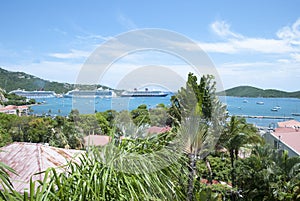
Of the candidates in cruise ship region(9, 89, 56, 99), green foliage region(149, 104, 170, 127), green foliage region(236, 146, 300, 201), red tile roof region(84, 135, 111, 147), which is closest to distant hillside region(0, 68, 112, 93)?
cruise ship region(9, 89, 56, 99)

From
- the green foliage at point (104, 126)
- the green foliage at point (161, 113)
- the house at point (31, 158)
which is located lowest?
the house at point (31, 158)

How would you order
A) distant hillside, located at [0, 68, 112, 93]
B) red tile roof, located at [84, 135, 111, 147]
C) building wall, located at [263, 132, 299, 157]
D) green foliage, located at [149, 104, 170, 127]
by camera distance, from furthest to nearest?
distant hillside, located at [0, 68, 112, 93], building wall, located at [263, 132, 299, 157], green foliage, located at [149, 104, 170, 127], red tile roof, located at [84, 135, 111, 147]

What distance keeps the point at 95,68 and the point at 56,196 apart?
2412 millimetres

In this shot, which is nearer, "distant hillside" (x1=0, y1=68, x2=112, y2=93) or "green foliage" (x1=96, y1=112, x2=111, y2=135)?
"green foliage" (x1=96, y1=112, x2=111, y2=135)

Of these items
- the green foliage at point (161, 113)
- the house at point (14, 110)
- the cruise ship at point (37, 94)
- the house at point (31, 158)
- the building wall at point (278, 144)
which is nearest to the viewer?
the house at point (31, 158)

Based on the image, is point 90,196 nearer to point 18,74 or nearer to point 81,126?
point 81,126

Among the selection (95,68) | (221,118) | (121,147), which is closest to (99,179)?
(121,147)

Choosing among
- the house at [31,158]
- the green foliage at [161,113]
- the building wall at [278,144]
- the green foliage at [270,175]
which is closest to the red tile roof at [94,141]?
the house at [31,158]

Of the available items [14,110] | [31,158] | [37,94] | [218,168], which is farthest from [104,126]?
[37,94]

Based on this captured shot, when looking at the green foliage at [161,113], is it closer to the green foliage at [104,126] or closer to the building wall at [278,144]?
the green foliage at [104,126]

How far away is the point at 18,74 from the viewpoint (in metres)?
31.1

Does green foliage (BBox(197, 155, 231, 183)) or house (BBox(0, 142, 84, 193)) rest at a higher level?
house (BBox(0, 142, 84, 193))

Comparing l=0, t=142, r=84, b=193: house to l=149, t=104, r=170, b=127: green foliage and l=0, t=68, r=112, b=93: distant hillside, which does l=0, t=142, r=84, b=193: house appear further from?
l=0, t=68, r=112, b=93: distant hillside

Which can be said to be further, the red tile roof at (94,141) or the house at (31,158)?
the house at (31,158)
